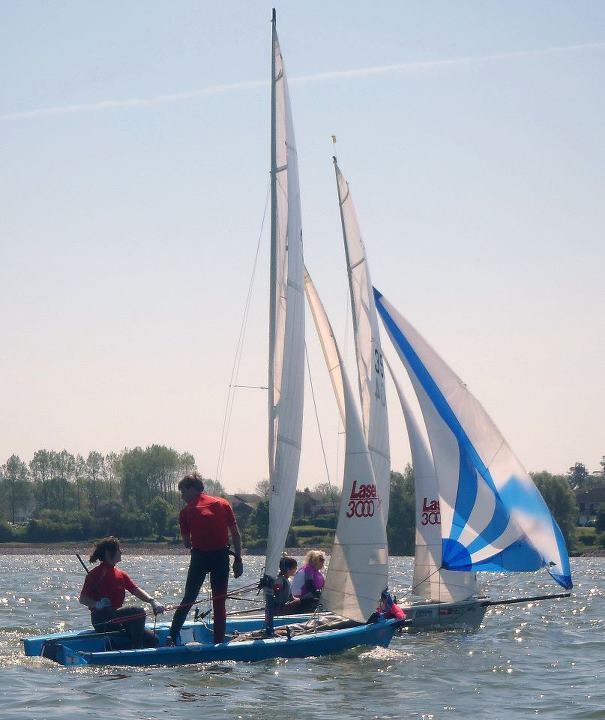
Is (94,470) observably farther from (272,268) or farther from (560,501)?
(272,268)

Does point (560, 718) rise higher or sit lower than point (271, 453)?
lower

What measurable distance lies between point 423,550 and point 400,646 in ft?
9.85

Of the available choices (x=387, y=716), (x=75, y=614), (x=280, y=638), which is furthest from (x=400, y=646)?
(x=75, y=614)

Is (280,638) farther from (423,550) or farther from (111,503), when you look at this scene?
(111,503)

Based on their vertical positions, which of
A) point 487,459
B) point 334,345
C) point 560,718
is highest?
point 334,345

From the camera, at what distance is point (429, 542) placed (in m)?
20.0

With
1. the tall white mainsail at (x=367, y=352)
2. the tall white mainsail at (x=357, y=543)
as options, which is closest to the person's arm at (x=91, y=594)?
the tall white mainsail at (x=357, y=543)

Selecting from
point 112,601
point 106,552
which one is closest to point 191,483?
point 106,552

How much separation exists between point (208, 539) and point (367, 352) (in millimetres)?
6515

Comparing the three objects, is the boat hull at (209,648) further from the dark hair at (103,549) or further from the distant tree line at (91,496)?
the distant tree line at (91,496)

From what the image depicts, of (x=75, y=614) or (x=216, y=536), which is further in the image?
(x=75, y=614)

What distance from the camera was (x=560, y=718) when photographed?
11797mm

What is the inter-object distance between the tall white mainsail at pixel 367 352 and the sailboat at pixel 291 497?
3.43 m

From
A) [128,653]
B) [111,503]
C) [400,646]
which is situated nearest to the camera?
[128,653]
